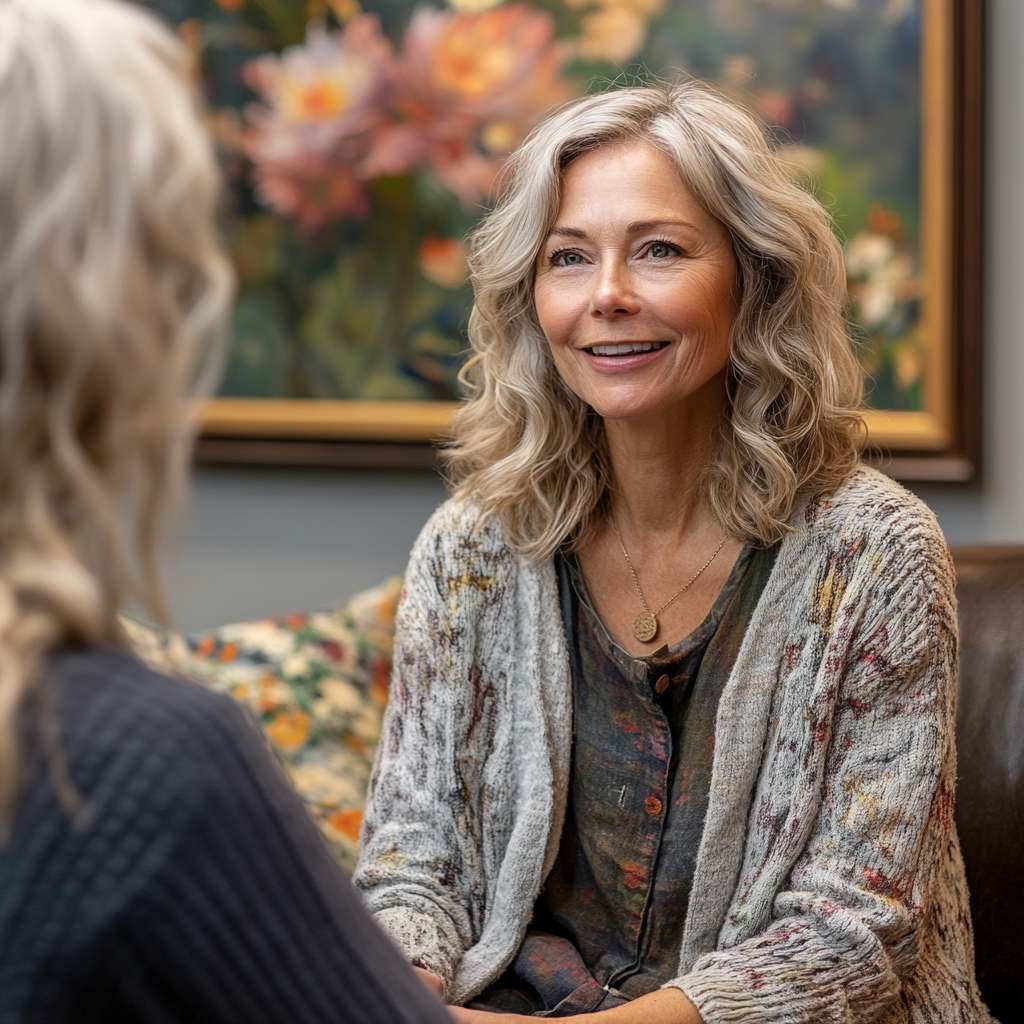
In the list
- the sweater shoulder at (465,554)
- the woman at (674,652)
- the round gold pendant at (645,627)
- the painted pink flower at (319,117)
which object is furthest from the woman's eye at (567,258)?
the painted pink flower at (319,117)

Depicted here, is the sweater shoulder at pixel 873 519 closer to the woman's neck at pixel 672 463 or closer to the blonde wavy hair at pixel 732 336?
the blonde wavy hair at pixel 732 336

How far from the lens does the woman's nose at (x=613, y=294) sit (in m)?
1.36

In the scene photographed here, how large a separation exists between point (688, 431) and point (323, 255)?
1.11m

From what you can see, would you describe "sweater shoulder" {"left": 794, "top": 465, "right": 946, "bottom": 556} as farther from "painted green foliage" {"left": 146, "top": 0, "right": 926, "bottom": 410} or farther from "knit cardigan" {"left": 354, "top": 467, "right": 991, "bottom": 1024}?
Answer: "painted green foliage" {"left": 146, "top": 0, "right": 926, "bottom": 410}

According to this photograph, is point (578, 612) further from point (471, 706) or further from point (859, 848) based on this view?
point (859, 848)

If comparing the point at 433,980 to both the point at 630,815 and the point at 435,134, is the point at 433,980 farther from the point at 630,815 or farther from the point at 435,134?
the point at 435,134

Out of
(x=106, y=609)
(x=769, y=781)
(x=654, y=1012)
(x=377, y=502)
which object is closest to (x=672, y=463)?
(x=769, y=781)

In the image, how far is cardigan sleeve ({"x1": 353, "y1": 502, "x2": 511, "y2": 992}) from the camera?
1.41 meters

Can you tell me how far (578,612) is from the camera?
1463 mm

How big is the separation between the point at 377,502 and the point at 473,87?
0.79m

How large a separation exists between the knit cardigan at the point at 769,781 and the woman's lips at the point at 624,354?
0.24m

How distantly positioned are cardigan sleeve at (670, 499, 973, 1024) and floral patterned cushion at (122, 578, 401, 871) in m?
0.77

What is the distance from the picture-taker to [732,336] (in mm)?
1444

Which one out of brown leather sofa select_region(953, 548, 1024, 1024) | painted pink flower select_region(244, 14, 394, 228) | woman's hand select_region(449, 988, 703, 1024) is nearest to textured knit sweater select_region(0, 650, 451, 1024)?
woman's hand select_region(449, 988, 703, 1024)
